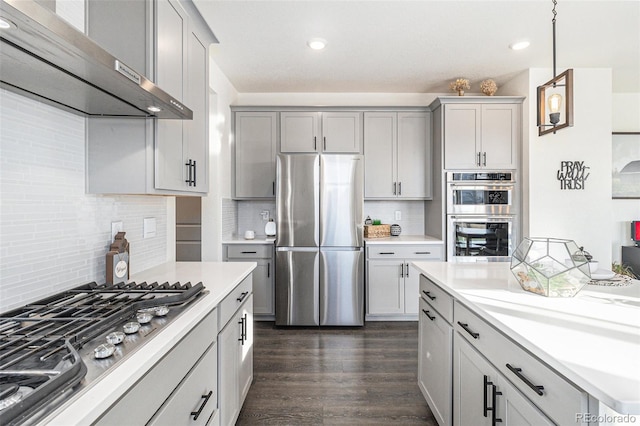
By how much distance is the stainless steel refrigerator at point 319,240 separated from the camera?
11.8 feet

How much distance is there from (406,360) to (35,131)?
2839 mm

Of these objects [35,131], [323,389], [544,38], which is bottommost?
[323,389]

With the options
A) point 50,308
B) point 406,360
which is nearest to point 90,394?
point 50,308

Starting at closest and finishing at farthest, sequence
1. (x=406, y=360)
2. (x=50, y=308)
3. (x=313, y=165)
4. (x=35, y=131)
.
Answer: (x=50, y=308), (x=35, y=131), (x=406, y=360), (x=313, y=165)

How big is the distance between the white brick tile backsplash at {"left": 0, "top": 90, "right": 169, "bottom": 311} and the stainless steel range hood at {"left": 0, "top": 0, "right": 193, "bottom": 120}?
0.35 ft

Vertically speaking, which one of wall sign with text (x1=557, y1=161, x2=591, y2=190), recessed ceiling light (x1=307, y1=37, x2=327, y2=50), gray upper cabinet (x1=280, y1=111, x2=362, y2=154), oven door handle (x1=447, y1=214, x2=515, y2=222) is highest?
recessed ceiling light (x1=307, y1=37, x2=327, y2=50)

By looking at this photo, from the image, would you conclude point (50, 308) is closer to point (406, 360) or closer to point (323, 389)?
point (323, 389)

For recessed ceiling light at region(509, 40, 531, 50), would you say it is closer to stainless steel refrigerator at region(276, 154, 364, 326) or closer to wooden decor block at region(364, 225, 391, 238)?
stainless steel refrigerator at region(276, 154, 364, 326)

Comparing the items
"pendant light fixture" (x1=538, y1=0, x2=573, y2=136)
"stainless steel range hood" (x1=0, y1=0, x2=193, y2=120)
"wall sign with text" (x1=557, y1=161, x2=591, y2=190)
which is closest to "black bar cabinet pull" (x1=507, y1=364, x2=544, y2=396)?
"pendant light fixture" (x1=538, y1=0, x2=573, y2=136)

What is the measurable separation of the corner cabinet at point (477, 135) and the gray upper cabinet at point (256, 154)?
77.7 inches

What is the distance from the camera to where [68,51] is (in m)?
0.94

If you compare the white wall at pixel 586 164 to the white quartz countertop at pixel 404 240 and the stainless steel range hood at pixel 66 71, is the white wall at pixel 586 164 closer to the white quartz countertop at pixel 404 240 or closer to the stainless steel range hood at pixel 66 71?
the white quartz countertop at pixel 404 240

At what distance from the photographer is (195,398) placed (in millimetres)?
1289

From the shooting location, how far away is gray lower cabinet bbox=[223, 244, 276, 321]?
378 cm
